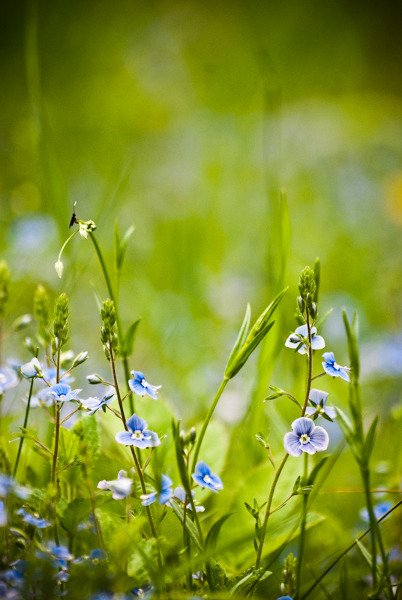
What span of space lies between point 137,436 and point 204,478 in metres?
0.11

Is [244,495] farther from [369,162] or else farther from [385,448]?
[369,162]

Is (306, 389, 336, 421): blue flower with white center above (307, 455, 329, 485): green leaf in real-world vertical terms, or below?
above

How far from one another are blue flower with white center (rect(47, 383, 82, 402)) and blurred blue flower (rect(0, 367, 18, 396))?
88 mm

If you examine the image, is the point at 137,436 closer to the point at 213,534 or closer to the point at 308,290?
the point at 213,534

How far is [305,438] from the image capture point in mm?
653

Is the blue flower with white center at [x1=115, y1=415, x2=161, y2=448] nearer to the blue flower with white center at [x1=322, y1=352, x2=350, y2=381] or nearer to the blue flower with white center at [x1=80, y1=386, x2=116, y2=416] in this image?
the blue flower with white center at [x1=80, y1=386, x2=116, y2=416]

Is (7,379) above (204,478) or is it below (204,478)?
above

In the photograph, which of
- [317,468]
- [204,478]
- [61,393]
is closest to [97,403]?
[61,393]

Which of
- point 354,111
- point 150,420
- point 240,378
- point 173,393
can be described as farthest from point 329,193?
point 150,420

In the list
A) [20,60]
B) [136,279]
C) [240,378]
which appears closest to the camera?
[240,378]

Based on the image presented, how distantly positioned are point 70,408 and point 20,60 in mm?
2903

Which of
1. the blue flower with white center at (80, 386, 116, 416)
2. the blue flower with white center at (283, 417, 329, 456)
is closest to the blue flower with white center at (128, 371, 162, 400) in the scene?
the blue flower with white center at (80, 386, 116, 416)

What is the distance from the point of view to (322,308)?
1.80m

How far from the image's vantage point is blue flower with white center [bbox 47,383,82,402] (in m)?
0.64
